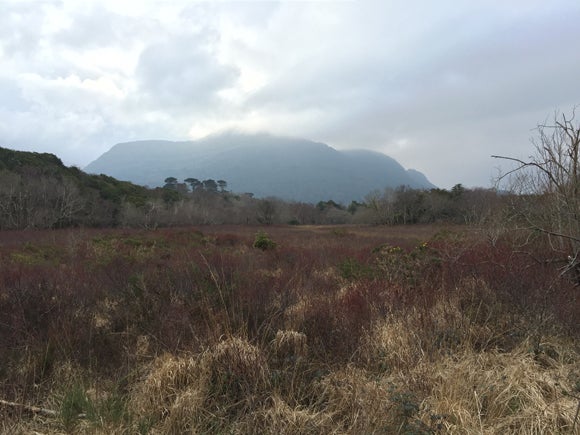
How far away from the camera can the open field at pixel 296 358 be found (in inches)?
95.6

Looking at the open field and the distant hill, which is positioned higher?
the distant hill

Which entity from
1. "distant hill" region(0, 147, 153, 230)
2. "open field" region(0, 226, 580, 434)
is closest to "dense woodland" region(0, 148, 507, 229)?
"distant hill" region(0, 147, 153, 230)

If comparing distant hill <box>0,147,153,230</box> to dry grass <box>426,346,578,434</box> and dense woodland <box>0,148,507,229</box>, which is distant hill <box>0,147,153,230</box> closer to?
dense woodland <box>0,148,507,229</box>

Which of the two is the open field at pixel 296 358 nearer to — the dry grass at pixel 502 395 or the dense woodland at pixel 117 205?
the dry grass at pixel 502 395

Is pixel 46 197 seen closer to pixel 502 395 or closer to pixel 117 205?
pixel 117 205

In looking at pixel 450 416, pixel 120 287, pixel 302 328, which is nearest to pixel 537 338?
pixel 450 416

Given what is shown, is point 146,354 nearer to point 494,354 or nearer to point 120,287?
point 120,287

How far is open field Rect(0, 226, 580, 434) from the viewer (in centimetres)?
243

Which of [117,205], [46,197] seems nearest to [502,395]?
[46,197]

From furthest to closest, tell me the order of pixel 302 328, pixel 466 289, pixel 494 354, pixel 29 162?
pixel 29 162, pixel 466 289, pixel 302 328, pixel 494 354

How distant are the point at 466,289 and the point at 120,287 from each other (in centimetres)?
559

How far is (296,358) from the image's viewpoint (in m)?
3.01

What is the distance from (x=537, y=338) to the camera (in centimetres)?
333

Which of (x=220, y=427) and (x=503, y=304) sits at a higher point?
(x=503, y=304)
